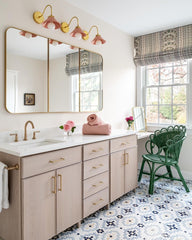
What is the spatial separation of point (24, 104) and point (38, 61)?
0.52 metres

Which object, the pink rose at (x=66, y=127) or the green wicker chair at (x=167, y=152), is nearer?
the pink rose at (x=66, y=127)

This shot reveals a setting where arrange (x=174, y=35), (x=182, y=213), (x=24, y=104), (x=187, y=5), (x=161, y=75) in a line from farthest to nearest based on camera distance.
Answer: (x=161, y=75), (x=174, y=35), (x=187, y=5), (x=182, y=213), (x=24, y=104)

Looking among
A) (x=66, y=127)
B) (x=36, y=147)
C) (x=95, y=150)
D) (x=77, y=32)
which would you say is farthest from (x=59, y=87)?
(x=36, y=147)

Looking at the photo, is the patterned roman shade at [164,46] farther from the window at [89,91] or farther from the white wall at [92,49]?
the window at [89,91]

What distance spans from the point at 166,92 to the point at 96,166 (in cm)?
218

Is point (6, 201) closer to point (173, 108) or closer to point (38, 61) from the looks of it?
point (38, 61)

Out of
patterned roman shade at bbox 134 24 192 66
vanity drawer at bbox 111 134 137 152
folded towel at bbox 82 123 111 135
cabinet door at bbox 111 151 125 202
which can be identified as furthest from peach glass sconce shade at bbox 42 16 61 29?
patterned roman shade at bbox 134 24 192 66

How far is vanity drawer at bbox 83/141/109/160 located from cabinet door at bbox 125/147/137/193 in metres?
0.47

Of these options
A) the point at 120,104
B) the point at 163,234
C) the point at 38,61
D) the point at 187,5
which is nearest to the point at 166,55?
the point at 187,5

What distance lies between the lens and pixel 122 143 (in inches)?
106

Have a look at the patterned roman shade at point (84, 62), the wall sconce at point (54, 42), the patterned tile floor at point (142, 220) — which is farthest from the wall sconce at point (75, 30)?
the patterned tile floor at point (142, 220)

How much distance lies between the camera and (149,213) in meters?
2.39

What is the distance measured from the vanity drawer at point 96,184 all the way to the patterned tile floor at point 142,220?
300 millimetres

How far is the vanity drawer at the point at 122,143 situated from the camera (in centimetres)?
256
